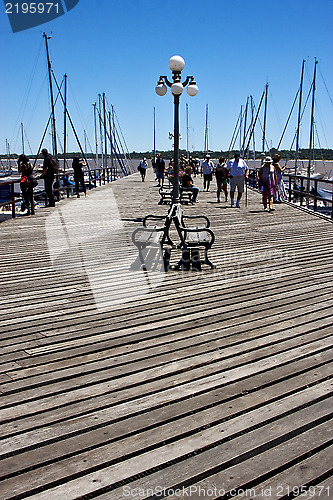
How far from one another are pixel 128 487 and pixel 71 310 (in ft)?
9.73

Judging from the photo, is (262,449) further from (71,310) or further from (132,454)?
(71,310)

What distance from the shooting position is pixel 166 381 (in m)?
3.70

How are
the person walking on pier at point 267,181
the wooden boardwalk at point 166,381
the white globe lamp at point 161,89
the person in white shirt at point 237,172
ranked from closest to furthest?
1. the wooden boardwalk at point 166,381
2. the white globe lamp at point 161,89
3. the person walking on pier at point 267,181
4. the person in white shirt at point 237,172

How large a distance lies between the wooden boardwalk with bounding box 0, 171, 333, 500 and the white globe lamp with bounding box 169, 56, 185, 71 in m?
7.30

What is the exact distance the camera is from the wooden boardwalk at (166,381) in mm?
2684

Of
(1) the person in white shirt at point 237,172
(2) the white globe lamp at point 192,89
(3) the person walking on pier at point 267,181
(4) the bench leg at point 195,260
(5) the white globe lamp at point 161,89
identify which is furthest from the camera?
(1) the person in white shirt at point 237,172

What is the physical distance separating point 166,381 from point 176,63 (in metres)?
10.8

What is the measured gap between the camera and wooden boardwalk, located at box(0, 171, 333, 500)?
2684mm

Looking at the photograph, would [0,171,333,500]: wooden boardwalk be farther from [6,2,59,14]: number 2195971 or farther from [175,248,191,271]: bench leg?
[6,2,59,14]: number 2195971

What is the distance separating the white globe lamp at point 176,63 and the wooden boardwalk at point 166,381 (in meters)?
7.30

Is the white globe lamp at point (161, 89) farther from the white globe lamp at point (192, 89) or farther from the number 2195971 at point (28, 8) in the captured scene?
the number 2195971 at point (28, 8)

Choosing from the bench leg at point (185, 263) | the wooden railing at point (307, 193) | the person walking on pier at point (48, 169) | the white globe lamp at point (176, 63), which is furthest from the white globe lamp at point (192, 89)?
the bench leg at point (185, 263)

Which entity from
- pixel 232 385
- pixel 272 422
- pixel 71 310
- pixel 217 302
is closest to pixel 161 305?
pixel 217 302

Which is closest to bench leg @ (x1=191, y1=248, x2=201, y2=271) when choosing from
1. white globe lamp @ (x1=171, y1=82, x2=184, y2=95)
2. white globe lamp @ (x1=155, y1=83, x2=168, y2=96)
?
white globe lamp @ (x1=171, y1=82, x2=184, y2=95)
